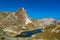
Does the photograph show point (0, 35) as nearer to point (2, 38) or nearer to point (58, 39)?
point (2, 38)

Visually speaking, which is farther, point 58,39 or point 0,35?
point 58,39

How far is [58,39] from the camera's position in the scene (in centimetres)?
18800

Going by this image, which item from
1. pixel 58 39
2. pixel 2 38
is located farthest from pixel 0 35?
pixel 58 39

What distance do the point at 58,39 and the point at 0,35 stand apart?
427 ft

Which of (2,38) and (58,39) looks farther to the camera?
(58,39)

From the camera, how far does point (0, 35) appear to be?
63719 mm

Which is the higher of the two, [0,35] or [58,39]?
[58,39]

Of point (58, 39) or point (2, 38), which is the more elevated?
point (58, 39)

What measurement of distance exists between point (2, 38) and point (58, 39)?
424 feet

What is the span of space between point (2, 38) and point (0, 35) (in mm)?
1333
